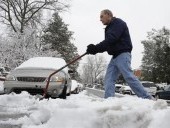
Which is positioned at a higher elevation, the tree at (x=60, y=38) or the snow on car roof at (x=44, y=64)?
the tree at (x=60, y=38)

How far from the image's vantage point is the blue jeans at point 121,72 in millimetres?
7984

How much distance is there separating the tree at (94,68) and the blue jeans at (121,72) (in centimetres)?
16185

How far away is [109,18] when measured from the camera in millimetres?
8602

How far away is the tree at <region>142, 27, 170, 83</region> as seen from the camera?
Answer: 65250 millimetres

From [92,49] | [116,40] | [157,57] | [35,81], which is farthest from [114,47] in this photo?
[157,57]

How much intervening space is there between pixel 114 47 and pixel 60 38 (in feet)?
239

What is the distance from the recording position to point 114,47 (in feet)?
27.9

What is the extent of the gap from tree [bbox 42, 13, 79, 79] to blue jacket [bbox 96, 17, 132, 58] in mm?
69547

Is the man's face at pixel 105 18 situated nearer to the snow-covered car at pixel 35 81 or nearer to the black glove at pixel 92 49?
the black glove at pixel 92 49

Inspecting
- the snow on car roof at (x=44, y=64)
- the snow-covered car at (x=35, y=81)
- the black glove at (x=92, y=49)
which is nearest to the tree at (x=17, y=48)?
the snow on car roof at (x=44, y=64)

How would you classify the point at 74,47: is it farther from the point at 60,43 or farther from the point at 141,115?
the point at 141,115

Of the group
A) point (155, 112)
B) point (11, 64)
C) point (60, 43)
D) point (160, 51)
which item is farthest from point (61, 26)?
point (155, 112)

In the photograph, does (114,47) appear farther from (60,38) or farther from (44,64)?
(60,38)

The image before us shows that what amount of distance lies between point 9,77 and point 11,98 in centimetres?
183
